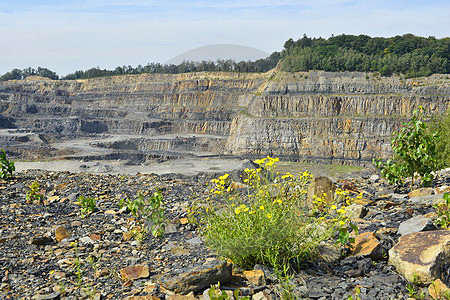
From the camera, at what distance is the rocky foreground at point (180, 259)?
483 centimetres

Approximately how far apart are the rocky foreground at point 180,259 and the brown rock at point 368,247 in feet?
0.07

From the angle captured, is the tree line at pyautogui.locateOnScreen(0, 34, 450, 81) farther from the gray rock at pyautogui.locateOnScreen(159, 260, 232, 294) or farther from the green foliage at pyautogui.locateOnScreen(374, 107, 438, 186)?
the gray rock at pyautogui.locateOnScreen(159, 260, 232, 294)

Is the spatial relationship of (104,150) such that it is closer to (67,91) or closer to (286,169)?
(286,169)

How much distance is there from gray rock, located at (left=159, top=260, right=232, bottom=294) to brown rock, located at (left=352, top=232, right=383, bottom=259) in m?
2.02

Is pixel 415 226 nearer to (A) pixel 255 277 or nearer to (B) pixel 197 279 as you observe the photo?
(A) pixel 255 277

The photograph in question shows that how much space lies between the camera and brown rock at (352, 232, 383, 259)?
5.42m

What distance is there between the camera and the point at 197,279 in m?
4.93

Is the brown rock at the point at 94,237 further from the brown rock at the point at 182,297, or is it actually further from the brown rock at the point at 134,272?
the brown rock at the point at 182,297

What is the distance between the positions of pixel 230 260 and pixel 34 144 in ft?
251

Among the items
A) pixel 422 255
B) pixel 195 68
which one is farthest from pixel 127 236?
pixel 195 68

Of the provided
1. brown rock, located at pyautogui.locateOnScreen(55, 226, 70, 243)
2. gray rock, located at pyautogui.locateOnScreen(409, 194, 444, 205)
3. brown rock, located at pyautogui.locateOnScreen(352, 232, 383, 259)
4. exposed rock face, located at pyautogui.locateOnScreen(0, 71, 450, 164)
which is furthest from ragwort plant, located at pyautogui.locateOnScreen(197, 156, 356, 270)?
exposed rock face, located at pyautogui.locateOnScreen(0, 71, 450, 164)

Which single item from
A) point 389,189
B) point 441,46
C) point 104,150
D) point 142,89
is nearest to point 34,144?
point 104,150

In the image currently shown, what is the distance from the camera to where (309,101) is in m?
68.2

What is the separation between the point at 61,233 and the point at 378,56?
3044 inches
